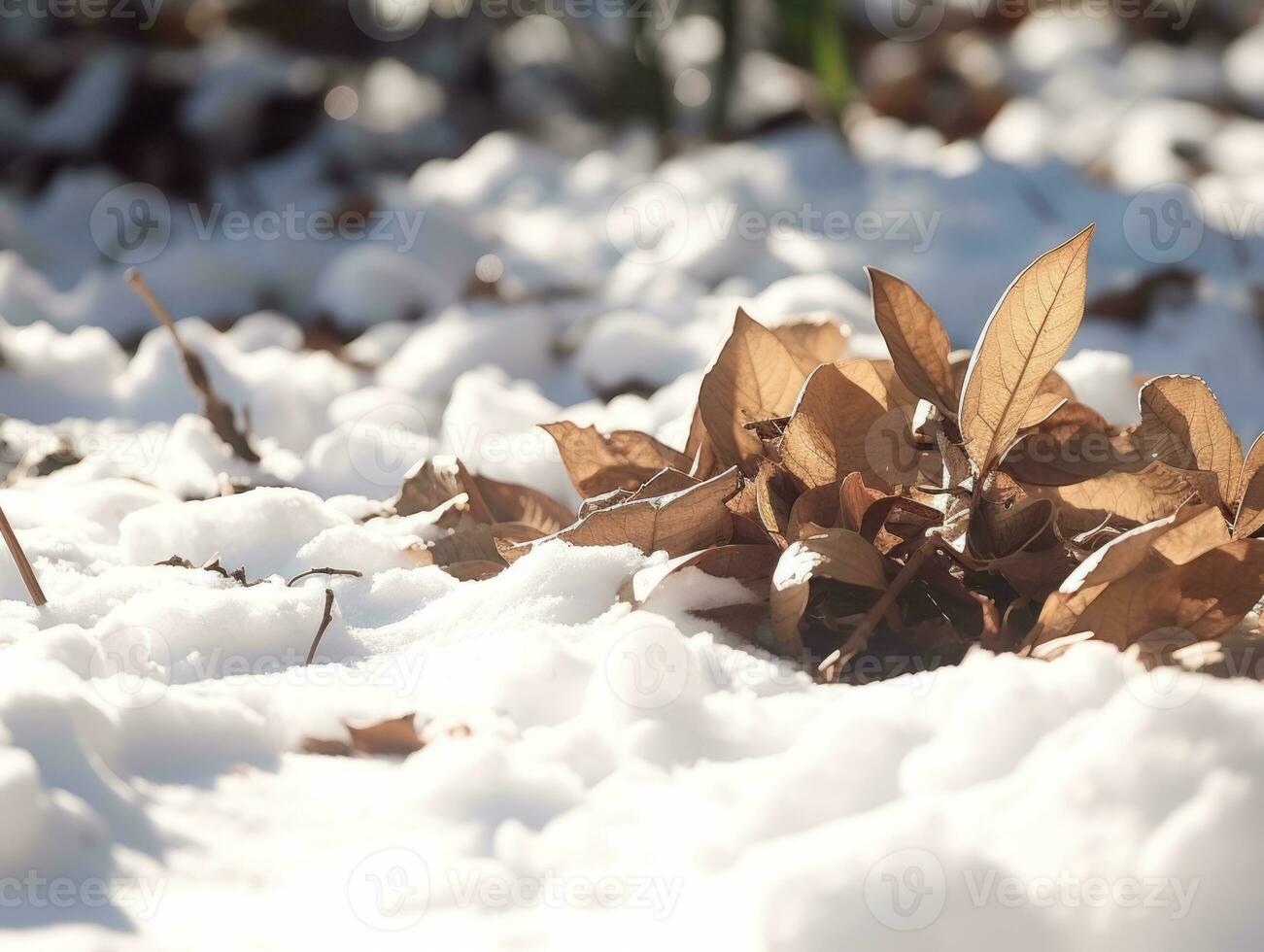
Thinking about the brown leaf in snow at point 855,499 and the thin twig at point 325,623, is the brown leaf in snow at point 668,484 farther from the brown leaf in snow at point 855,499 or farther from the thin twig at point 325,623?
the thin twig at point 325,623

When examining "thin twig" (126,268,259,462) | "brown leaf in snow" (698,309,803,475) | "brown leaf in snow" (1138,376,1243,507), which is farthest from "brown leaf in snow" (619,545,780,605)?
"thin twig" (126,268,259,462)

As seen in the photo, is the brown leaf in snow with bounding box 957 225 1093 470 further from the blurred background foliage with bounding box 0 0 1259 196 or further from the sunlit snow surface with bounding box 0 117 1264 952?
the blurred background foliage with bounding box 0 0 1259 196

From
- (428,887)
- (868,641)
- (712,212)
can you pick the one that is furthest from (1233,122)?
(428,887)

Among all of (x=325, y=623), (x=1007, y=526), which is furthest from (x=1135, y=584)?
(x=325, y=623)

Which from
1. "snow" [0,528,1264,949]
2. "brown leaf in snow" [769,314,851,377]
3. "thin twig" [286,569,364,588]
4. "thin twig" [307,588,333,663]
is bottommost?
"thin twig" [286,569,364,588]

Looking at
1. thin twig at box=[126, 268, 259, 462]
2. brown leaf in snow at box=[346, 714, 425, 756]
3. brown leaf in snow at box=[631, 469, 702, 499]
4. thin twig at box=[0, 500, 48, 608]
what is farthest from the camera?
thin twig at box=[126, 268, 259, 462]

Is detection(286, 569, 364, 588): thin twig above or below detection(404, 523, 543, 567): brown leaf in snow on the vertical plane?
above

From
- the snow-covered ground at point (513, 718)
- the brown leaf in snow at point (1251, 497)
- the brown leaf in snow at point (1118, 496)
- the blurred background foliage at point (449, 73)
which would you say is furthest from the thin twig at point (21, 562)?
the blurred background foliage at point (449, 73)

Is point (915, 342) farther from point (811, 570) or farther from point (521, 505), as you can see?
point (521, 505)
